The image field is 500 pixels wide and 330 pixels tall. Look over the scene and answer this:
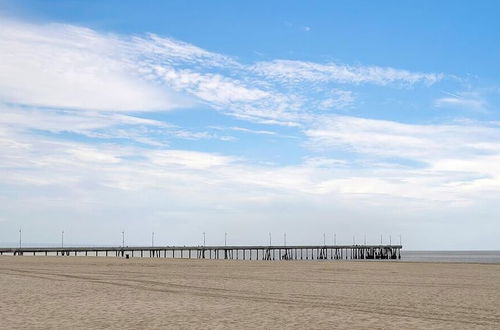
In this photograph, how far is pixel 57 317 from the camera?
14.4 m

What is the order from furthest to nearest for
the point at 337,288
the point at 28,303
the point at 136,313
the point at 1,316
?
the point at 337,288 < the point at 28,303 < the point at 136,313 < the point at 1,316

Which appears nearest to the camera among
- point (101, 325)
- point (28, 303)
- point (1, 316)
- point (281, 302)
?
point (101, 325)

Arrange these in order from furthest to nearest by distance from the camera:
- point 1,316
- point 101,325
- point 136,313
Answer: point 136,313
point 1,316
point 101,325

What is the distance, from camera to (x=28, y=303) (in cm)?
1716

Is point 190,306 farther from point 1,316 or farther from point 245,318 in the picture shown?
point 1,316

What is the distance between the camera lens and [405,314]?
52.3ft

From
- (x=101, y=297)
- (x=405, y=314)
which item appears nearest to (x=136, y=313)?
(x=101, y=297)

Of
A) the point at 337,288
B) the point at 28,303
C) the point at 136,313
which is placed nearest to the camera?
the point at 136,313

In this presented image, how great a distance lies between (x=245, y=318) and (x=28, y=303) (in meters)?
7.32

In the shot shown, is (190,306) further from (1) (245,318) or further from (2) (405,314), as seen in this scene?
(2) (405,314)

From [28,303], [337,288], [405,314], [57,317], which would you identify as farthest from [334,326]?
[337,288]

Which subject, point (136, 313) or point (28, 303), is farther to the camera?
point (28, 303)

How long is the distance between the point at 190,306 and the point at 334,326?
18.0 ft

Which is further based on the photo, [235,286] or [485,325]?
[235,286]
